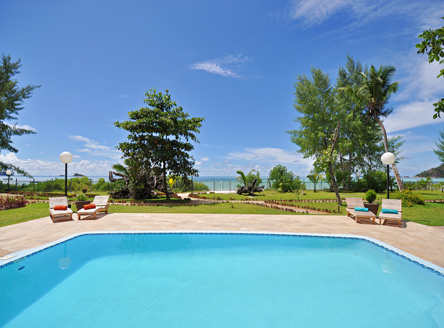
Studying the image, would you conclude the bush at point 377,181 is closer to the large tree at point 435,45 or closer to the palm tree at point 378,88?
the palm tree at point 378,88

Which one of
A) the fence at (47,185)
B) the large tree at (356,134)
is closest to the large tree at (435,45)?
the large tree at (356,134)

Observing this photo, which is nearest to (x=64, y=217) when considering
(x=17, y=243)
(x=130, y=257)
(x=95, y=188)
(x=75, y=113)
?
(x=17, y=243)

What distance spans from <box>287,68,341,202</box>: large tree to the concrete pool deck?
82.2 ft

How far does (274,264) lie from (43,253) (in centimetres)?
575

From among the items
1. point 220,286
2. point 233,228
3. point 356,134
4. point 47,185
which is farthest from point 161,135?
point 356,134

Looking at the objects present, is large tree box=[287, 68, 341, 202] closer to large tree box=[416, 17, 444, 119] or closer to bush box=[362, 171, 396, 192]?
bush box=[362, 171, 396, 192]

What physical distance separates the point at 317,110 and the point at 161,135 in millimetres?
24637

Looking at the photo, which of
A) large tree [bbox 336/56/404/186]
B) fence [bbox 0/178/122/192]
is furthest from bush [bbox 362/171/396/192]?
fence [bbox 0/178/122/192]

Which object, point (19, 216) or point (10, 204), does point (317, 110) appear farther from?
point (10, 204)

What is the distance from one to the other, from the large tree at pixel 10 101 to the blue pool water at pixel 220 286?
2995cm

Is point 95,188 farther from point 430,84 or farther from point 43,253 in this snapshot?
point 430,84

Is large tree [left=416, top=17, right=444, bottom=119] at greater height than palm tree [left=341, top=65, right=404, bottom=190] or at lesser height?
lesser

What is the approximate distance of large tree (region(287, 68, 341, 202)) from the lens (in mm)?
32156

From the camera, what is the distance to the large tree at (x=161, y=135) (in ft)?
52.3
